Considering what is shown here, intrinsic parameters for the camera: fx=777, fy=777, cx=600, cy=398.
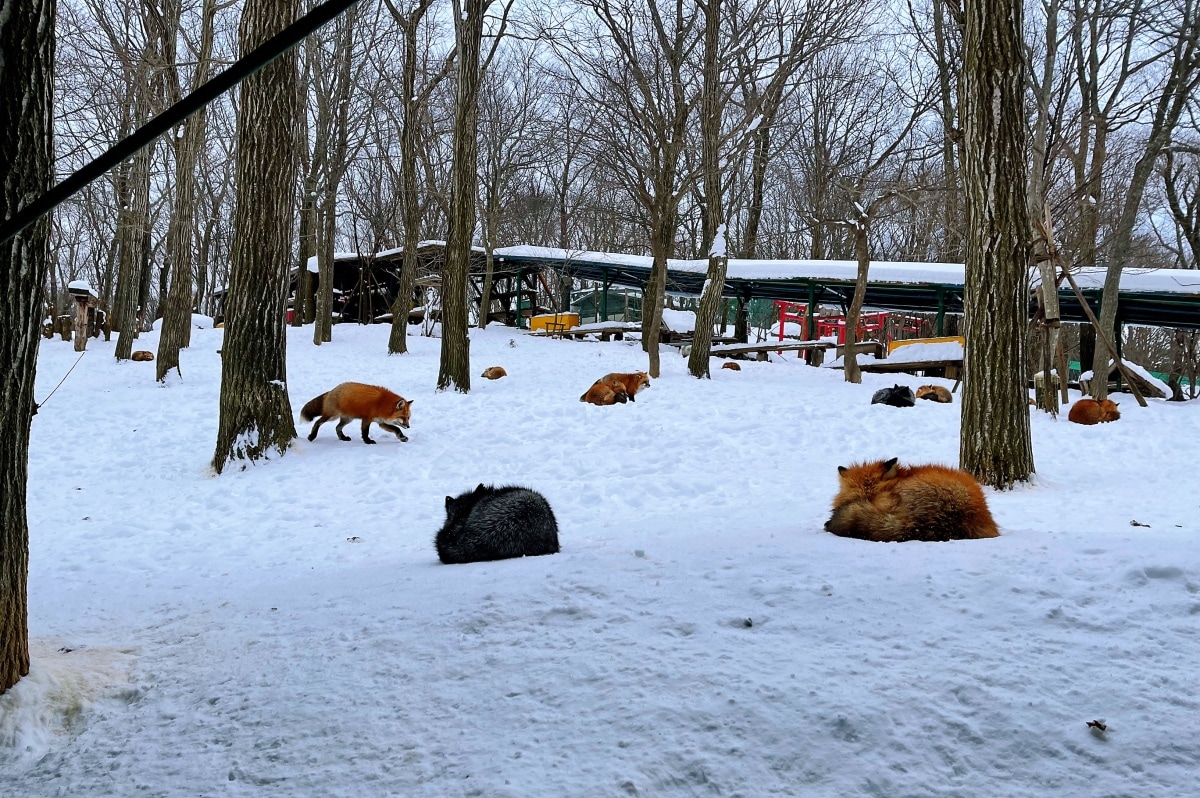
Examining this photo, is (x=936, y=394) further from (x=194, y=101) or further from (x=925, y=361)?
(x=194, y=101)

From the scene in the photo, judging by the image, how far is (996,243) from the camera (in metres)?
6.64

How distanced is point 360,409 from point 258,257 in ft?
7.28

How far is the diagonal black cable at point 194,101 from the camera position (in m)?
1.25

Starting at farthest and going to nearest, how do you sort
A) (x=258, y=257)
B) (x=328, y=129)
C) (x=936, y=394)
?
(x=328, y=129)
(x=936, y=394)
(x=258, y=257)

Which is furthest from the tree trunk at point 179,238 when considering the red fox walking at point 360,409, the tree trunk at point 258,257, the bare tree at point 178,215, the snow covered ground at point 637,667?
the snow covered ground at point 637,667

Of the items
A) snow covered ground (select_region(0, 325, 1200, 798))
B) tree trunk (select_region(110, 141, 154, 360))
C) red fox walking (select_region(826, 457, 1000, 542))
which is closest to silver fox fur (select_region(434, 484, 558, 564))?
snow covered ground (select_region(0, 325, 1200, 798))

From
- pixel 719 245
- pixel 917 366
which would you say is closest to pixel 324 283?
pixel 719 245

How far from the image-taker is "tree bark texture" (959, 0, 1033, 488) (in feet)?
21.4

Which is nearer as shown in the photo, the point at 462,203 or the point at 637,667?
the point at 637,667

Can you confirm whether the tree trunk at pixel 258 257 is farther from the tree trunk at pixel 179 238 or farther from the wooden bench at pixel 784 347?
the wooden bench at pixel 784 347

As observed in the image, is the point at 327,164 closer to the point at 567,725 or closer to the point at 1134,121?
the point at 1134,121

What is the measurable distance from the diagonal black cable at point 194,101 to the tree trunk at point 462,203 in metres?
12.1

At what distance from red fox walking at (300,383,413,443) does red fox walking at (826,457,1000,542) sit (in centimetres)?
671

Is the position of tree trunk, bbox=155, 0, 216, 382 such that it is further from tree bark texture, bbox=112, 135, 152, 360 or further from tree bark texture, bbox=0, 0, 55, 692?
tree bark texture, bbox=0, 0, 55, 692
